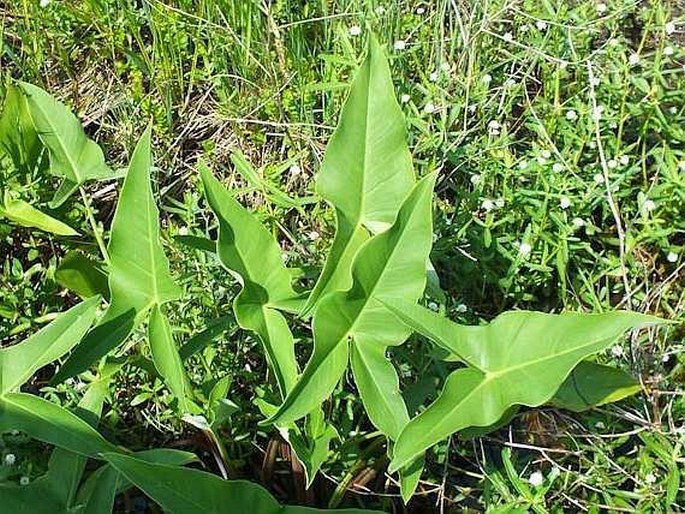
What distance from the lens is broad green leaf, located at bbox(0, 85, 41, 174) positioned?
1.98 meters

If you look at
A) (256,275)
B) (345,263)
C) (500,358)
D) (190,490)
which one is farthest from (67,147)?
(500,358)

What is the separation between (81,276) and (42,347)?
1.21 ft

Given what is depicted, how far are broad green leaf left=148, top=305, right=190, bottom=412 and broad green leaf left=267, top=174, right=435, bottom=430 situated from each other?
0.17 m

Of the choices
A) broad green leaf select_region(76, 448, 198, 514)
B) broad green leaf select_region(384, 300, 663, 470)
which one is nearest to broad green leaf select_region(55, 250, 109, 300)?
broad green leaf select_region(76, 448, 198, 514)

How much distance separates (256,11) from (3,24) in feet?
1.92

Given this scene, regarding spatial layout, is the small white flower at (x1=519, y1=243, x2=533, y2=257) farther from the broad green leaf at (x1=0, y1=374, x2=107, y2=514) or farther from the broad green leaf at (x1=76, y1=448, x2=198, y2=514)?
the broad green leaf at (x1=0, y1=374, x2=107, y2=514)

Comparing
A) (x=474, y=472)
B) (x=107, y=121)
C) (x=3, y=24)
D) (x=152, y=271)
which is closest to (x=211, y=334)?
(x=152, y=271)

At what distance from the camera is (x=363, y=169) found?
1.39m

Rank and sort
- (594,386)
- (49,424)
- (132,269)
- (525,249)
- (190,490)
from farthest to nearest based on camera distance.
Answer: (525,249)
(594,386)
(132,269)
(49,424)
(190,490)

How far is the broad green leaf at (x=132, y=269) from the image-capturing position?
1.36 meters

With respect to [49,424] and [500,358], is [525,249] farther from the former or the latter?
[49,424]

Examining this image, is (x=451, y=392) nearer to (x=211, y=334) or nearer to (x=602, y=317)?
(x=602, y=317)

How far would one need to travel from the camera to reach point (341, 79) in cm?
212

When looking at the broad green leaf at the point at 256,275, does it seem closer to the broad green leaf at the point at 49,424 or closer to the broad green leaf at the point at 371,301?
the broad green leaf at the point at 371,301
